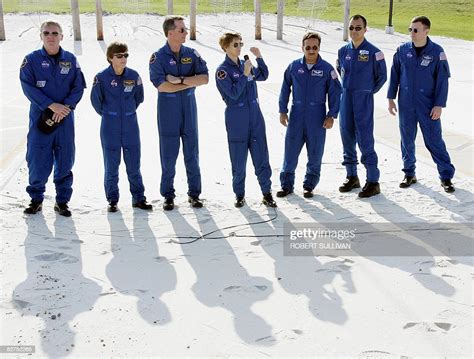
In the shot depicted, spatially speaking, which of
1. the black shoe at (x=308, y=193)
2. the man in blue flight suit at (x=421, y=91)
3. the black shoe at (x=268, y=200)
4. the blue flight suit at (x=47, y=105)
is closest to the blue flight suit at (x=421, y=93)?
the man in blue flight suit at (x=421, y=91)

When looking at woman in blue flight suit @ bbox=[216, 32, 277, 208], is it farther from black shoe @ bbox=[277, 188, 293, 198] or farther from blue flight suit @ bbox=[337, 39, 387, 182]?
blue flight suit @ bbox=[337, 39, 387, 182]

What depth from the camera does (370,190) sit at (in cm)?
648

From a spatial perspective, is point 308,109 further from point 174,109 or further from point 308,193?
point 174,109

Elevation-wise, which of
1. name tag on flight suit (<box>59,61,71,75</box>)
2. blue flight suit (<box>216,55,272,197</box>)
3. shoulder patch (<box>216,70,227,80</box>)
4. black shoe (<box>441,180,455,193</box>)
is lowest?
black shoe (<box>441,180,455,193</box>)

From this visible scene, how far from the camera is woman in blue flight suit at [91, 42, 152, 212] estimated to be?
18.9 ft

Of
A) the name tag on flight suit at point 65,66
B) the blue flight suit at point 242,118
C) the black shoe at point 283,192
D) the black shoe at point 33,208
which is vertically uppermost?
the name tag on flight suit at point 65,66

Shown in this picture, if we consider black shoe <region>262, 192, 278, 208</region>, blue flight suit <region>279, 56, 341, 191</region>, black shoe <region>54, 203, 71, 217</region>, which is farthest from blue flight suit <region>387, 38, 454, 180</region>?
black shoe <region>54, 203, 71, 217</region>

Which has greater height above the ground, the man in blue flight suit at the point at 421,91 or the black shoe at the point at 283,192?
the man in blue flight suit at the point at 421,91

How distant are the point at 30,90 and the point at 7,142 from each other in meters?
2.85

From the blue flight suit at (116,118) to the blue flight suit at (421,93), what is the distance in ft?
9.25

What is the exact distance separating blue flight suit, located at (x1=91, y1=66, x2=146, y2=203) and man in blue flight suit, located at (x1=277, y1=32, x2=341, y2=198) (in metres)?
1.55

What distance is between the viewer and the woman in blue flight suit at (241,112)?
19.0 feet

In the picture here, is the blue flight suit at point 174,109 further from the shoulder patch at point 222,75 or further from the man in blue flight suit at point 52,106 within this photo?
the man in blue flight suit at point 52,106

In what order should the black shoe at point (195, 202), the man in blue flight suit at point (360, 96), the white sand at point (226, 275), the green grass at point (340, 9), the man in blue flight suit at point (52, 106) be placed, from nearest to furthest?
the white sand at point (226, 275), the man in blue flight suit at point (52, 106), the black shoe at point (195, 202), the man in blue flight suit at point (360, 96), the green grass at point (340, 9)
